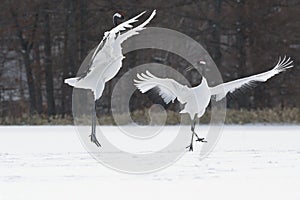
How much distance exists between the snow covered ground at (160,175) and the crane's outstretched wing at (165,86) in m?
0.83

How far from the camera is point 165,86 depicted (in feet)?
28.9

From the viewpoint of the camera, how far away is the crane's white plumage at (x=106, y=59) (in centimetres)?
880

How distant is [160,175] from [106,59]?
2600 mm

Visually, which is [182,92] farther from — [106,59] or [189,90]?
[106,59]

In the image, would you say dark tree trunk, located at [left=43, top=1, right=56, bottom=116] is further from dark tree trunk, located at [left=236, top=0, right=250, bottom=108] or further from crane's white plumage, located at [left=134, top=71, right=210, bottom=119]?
crane's white plumage, located at [left=134, top=71, right=210, bottom=119]

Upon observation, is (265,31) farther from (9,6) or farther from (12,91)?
(12,91)

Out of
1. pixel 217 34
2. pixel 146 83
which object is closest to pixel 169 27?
pixel 217 34

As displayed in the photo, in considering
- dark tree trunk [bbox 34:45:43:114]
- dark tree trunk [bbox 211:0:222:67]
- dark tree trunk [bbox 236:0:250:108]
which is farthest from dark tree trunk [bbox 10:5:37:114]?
dark tree trunk [bbox 236:0:250:108]

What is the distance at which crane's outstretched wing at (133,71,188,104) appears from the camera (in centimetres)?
876

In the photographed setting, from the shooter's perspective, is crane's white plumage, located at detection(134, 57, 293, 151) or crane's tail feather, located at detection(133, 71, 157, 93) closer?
crane's white plumage, located at detection(134, 57, 293, 151)

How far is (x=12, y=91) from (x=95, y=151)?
46.0 feet

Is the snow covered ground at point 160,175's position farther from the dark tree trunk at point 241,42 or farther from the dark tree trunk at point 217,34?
the dark tree trunk at point 217,34

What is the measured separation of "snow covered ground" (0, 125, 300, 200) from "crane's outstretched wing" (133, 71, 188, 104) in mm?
828

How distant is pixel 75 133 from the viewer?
40.3 feet
